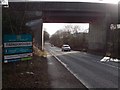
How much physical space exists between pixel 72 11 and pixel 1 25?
81.5 feet

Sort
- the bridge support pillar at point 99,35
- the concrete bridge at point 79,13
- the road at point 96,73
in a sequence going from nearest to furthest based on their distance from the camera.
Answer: the road at point 96,73 < the concrete bridge at point 79,13 < the bridge support pillar at point 99,35

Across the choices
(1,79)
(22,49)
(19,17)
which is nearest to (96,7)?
(19,17)

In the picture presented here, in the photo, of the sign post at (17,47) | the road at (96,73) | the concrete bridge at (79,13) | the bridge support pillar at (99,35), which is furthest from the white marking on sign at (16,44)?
the bridge support pillar at (99,35)

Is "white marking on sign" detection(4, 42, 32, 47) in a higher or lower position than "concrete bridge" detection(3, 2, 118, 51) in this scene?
lower

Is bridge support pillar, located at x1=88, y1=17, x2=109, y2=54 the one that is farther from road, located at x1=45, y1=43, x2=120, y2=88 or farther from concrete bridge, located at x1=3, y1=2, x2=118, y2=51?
road, located at x1=45, y1=43, x2=120, y2=88

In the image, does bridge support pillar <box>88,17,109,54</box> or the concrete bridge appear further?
bridge support pillar <box>88,17,109,54</box>

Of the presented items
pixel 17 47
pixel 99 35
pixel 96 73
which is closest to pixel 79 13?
pixel 99 35

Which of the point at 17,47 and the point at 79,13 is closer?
the point at 17,47

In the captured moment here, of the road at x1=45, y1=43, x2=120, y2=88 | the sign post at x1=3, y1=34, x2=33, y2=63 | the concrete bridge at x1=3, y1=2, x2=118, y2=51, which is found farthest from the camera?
the concrete bridge at x1=3, y1=2, x2=118, y2=51

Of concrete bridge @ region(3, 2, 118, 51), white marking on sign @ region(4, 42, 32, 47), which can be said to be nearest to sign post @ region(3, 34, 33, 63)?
white marking on sign @ region(4, 42, 32, 47)

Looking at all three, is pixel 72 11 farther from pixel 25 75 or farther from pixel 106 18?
pixel 25 75

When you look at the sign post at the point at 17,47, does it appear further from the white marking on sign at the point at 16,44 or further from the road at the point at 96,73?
the road at the point at 96,73

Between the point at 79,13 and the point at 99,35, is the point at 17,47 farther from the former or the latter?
the point at 99,35

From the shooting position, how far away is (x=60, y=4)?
3712 cm
